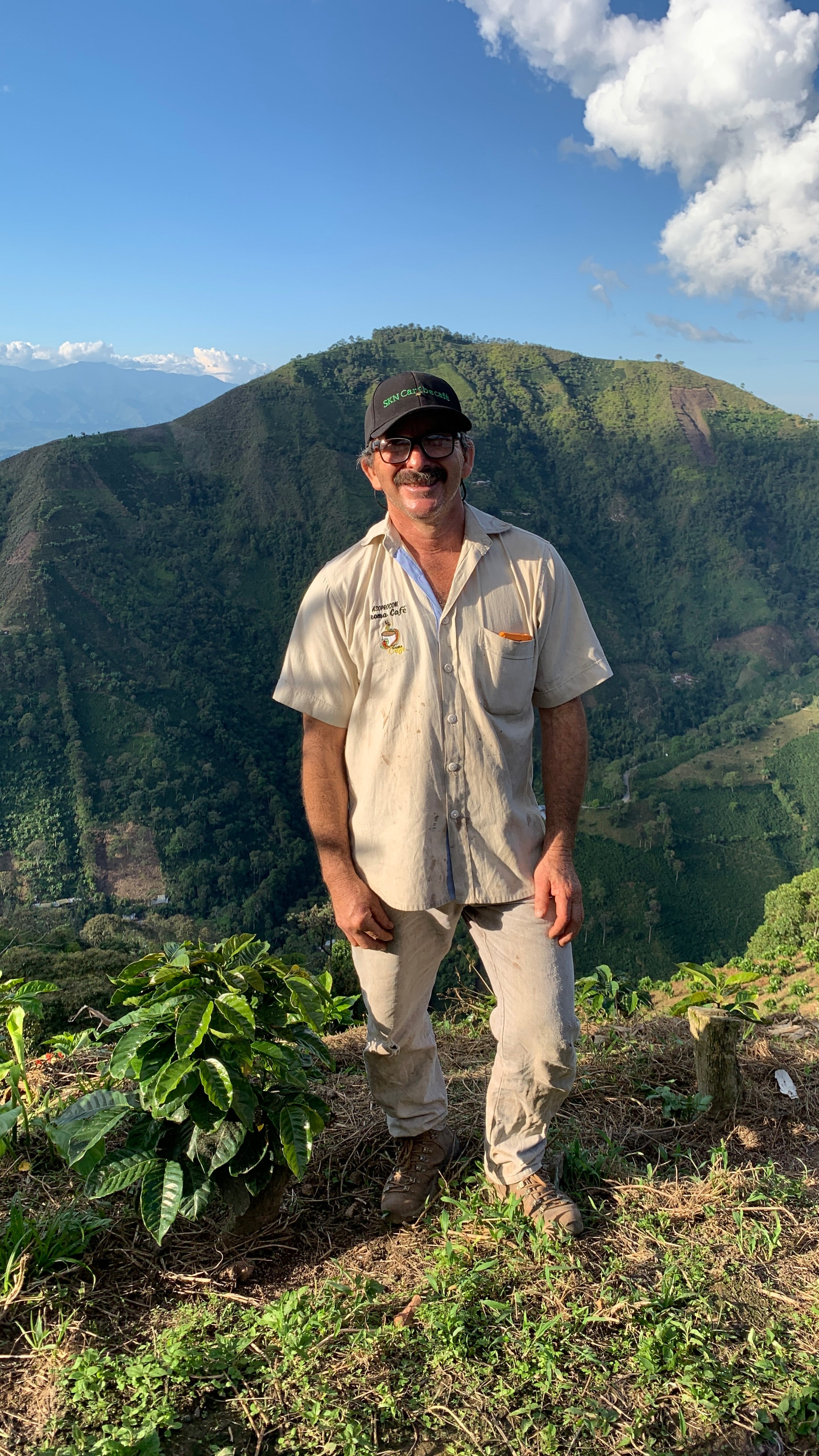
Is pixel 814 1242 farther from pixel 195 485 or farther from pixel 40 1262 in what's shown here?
pixel 195 485

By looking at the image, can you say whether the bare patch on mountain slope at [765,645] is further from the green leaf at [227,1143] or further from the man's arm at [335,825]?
the green leaf at [227,1143]

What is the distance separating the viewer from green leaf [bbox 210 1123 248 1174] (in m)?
2.11

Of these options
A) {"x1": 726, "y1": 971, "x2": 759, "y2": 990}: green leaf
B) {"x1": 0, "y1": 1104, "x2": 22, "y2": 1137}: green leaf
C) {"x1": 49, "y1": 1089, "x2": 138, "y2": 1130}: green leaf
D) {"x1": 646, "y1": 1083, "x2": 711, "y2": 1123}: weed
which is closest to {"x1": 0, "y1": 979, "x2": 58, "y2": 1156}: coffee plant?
{"x1": 0, "y1": 1104, "x2": 22, "y2": 1137}: green leaf

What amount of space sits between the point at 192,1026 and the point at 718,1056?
1896 millimetres

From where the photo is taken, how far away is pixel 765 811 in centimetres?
6284

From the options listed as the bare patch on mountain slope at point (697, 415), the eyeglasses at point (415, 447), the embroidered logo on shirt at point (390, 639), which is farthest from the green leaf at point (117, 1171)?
the bare patch on mountain slope at point (697, 415)

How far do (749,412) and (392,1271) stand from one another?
129361mm

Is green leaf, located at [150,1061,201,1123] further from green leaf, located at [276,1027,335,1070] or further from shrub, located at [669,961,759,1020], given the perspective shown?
shrub, located at [669,961,759,1020]

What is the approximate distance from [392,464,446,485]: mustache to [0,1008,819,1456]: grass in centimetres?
211

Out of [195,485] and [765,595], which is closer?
[195,485]

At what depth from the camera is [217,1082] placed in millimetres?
2113

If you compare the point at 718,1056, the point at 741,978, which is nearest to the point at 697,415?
the point at 741,978

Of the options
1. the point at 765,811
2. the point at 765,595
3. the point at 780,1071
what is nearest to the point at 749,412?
the point at 765,595

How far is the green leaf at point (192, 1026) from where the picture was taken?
82.5 inches
